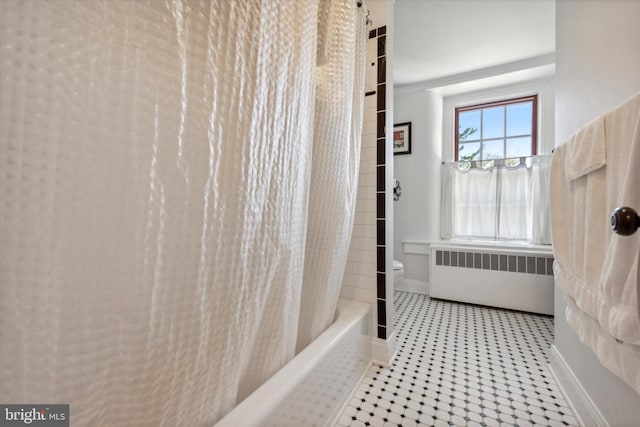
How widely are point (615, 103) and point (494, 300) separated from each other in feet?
6.39

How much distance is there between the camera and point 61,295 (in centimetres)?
43

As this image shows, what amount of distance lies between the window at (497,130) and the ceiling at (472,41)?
0.29 metres

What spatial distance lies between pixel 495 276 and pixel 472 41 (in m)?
2.01

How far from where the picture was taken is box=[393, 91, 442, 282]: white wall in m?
2.98

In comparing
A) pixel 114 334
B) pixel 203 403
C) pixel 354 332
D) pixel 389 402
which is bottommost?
pixel 389 402

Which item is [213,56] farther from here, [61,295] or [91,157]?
[61,295]

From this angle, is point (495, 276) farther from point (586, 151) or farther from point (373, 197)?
point (586, 151)

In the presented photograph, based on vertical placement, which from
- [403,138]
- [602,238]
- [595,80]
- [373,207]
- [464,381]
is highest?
[403,138]

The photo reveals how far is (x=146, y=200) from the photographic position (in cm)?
53

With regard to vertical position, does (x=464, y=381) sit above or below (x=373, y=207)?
below

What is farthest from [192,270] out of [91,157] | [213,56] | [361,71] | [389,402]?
[361,71]

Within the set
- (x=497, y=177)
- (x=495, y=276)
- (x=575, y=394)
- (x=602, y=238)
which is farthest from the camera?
(x=497, y=177)

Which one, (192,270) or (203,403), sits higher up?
(192,270)

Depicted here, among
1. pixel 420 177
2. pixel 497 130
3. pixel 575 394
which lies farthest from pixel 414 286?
pixel 497 130
